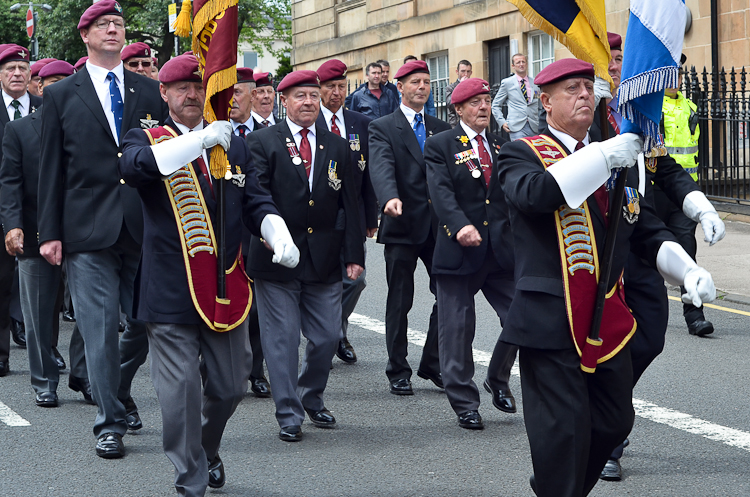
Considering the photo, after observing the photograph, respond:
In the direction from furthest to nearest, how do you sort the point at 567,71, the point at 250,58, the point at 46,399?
the point at 250,58 → the point at 46,399 → the point at 567,71

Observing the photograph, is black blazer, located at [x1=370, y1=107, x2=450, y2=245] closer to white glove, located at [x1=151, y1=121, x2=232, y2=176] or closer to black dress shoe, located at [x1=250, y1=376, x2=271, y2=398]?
black dress shoe, located at [x1=250, y1=376, x2=271, y2=398]

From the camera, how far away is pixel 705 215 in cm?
448

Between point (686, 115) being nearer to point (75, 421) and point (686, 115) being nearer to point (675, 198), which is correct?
point (675, 198)

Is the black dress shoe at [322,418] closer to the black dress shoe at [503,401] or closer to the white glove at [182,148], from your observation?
the black dress shoe at [503,401]

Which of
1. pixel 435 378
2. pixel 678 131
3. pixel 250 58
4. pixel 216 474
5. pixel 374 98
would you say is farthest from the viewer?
pixel 250 58

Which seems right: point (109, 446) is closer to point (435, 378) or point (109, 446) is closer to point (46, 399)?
point (46, 399)

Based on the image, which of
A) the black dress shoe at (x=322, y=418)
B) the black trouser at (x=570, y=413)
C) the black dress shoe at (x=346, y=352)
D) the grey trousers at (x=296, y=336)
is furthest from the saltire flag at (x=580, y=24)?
the black dress shoe at (x=346, y=352)

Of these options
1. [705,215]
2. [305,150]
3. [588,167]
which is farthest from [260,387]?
[588,167]

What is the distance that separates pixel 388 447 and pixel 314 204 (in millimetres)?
1578

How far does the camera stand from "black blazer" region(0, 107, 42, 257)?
682cm

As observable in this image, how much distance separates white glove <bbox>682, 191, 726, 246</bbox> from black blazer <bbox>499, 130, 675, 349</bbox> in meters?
0.40

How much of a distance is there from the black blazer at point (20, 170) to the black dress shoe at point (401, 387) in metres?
2.54

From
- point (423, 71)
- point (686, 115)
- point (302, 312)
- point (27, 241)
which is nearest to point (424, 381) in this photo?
point (302, 312)

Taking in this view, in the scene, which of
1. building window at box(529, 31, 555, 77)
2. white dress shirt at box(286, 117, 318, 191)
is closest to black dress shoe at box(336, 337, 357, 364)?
white dress shirt at box(286, 117, 318, 191)
